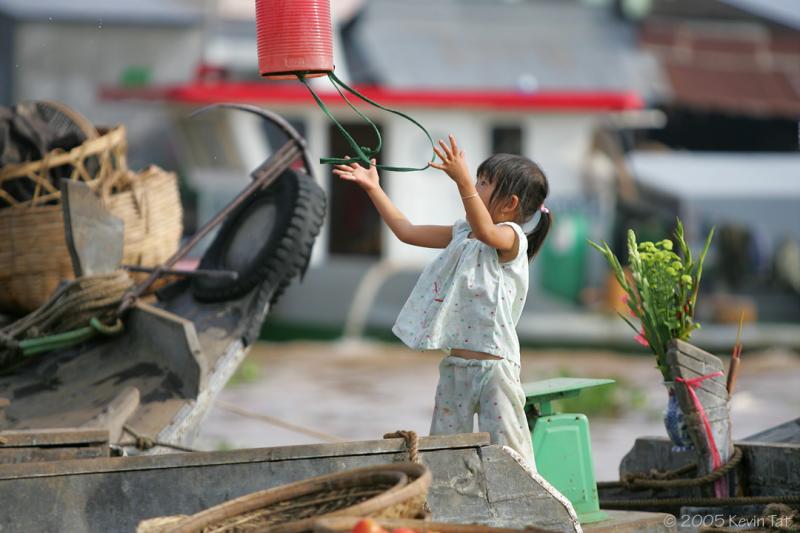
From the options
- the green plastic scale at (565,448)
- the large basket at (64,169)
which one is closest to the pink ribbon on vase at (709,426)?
the green plastic scale at (565,448)

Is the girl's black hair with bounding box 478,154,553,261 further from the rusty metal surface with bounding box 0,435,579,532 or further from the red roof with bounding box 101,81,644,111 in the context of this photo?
the red roof with bounding box 101,81,644,111

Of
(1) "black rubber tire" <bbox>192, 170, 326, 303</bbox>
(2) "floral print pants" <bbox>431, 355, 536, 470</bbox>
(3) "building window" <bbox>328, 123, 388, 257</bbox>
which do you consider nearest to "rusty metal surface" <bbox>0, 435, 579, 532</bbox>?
(2) "floral print pants" <bbox>431, 355, 536, 470</bbox>

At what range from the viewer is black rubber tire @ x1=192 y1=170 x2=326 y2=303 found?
5.04m

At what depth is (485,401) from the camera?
3572 millimetres

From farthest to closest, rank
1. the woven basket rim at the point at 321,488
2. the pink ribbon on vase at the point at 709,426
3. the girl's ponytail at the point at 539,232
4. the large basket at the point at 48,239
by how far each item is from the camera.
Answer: the large basket at the point at 48,239, the pink ribbon on vase at the point at 709,426, the girl's ponytail at the point at 539,232, the woven basket rim at the point at 321,488

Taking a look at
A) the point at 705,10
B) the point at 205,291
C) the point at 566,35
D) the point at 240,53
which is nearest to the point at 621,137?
the point at 566,35

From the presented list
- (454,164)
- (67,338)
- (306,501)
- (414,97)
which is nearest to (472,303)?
(454,164)

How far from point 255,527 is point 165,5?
69.3 feet

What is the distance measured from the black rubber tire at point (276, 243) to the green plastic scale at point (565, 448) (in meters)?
1.52

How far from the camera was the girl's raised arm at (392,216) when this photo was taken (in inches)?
145

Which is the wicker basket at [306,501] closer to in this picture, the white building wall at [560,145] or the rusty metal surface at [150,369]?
the rusty metal surface at [150,369]

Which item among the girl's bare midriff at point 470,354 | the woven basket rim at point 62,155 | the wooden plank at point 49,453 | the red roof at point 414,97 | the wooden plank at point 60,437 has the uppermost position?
the red roof at point 414,97

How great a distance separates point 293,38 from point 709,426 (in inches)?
73.1

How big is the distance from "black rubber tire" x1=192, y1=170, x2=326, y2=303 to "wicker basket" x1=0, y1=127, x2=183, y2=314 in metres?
0.45
